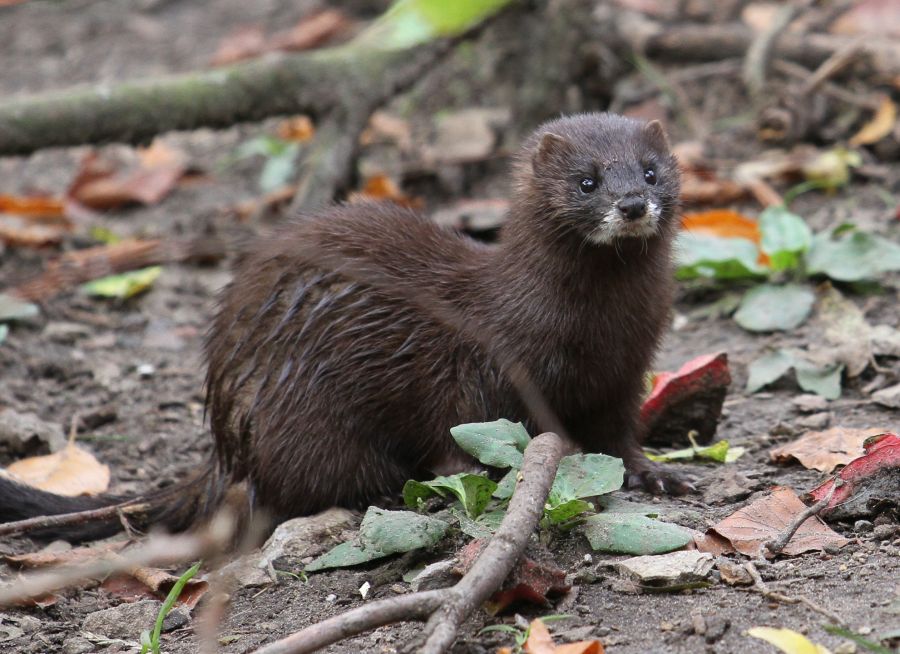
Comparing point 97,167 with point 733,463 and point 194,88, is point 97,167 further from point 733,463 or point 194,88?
point 733,463

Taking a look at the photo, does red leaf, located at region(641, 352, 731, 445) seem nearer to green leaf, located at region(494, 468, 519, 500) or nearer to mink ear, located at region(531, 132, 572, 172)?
mink ear, located at region(531, 132, 572, 172)

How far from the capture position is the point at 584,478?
3.63 metres

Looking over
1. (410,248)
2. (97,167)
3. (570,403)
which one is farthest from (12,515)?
(97,167)

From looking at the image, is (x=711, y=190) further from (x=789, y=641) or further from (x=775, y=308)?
(x=789, y=641)

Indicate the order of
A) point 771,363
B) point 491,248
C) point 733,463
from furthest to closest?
point 771,363 < point 491,248 < point 733,463

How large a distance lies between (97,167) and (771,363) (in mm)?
4850

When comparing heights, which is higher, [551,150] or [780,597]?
[551,150]

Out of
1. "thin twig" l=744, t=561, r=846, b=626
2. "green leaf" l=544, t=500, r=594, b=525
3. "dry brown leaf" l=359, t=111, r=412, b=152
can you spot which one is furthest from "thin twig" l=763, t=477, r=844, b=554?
"dry brown leaf" l=359, t=111, r=412, b=152

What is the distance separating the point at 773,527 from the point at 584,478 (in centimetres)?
54

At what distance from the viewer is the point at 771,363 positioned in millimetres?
5121

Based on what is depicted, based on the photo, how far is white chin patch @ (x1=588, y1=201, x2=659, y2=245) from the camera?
4012 mm

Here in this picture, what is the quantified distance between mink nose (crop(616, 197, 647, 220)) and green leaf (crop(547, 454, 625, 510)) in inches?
31.4

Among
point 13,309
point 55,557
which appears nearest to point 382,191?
point 13,309

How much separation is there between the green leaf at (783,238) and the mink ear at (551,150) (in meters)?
1.73
